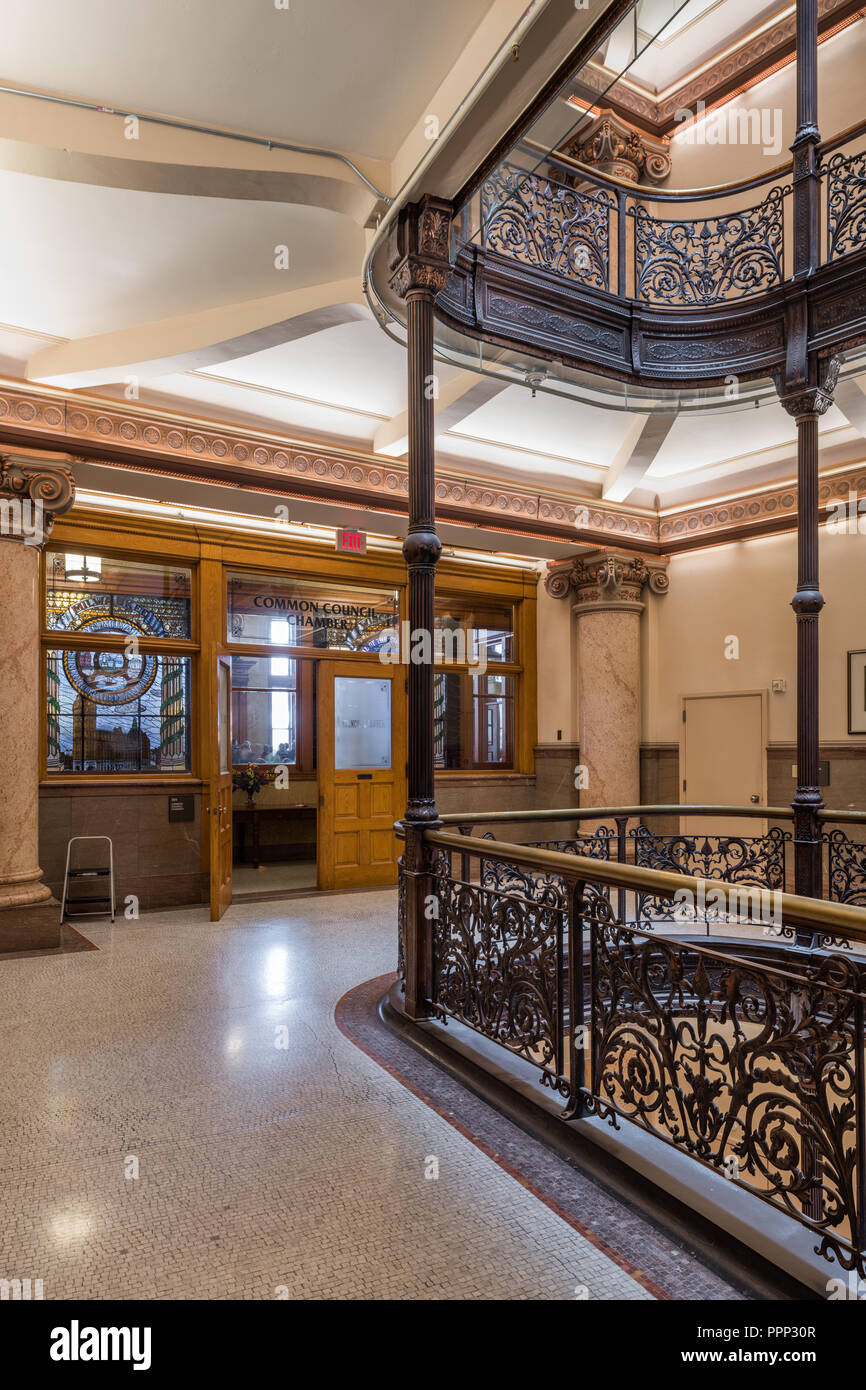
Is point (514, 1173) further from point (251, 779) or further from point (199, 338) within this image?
point (251, 779)

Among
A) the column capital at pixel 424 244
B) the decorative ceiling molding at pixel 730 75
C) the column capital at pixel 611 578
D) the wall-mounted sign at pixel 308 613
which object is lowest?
the wall-mounted sign at pixel 308 613

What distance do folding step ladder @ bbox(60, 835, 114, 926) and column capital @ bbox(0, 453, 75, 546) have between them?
2.53 metres

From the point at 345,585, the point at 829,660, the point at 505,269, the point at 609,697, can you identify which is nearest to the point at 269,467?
the point at 345,585

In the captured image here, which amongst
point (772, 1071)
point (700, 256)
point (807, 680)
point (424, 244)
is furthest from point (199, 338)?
point (772, 1071)

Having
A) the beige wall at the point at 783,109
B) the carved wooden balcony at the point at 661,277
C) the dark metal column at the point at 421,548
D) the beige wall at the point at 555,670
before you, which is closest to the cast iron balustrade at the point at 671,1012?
the dark metal column at the point at 421,548

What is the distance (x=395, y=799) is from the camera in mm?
8273

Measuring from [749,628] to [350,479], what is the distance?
4192 mm

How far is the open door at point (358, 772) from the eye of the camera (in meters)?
7.90

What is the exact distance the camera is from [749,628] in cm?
811

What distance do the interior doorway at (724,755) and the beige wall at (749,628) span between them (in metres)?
0.13

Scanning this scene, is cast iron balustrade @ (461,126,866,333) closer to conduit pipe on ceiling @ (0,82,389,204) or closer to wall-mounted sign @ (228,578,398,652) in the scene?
conduit pipe on ceiling @ (0,82,389,204)

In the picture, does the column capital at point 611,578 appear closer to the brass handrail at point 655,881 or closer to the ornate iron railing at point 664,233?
the ornate iron railing at point 664,233

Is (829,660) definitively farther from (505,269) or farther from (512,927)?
(512,927)

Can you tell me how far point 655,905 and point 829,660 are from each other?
9.29 feet
